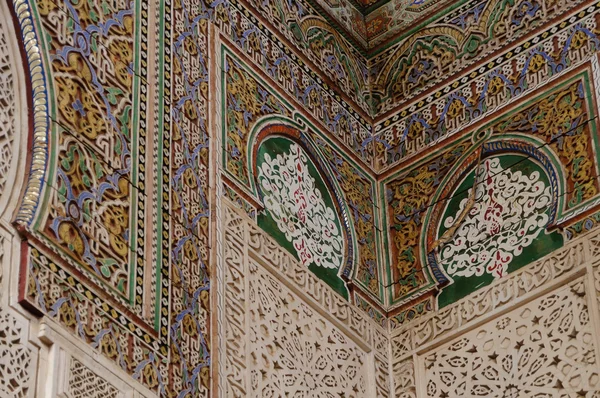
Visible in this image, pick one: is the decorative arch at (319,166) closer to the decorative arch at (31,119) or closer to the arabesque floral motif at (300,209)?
the arabesque floral motif at (300,209)

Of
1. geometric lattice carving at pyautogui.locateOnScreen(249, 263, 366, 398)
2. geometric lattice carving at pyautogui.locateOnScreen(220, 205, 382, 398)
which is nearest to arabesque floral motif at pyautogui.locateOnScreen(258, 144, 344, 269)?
geometric lattice carving at pyautogui.locateOnScreen(220, 205, 382, 398)

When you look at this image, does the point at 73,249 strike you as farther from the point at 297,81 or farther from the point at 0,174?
the point at 297,81

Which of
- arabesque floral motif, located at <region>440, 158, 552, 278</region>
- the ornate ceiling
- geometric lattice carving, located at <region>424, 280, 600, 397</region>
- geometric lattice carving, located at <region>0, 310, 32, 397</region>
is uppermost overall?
the ornate ceiling

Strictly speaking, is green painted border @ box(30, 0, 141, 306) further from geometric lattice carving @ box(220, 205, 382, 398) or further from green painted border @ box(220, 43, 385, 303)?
green painted border @ box(220, 43, 385, 303)

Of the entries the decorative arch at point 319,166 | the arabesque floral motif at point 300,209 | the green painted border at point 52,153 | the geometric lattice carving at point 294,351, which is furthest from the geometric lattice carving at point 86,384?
the decorative arch at point 319,166

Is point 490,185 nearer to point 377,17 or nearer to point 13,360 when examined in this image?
point 377,17

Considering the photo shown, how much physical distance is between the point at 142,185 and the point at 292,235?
1.07 m

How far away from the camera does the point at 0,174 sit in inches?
229

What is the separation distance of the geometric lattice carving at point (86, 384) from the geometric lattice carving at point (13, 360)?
17 cm

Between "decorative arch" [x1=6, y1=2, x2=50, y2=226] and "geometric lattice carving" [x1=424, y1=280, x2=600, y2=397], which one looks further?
"geometric lattice carving" [x1=424, y1=280, x2=600, y2=397]

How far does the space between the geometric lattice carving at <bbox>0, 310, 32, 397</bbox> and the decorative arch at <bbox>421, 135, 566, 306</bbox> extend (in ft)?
8.44

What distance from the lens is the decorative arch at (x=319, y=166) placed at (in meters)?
7.54

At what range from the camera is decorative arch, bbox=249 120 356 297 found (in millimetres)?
7539

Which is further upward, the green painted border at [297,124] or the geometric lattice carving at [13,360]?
the green painted border at [297,124]
